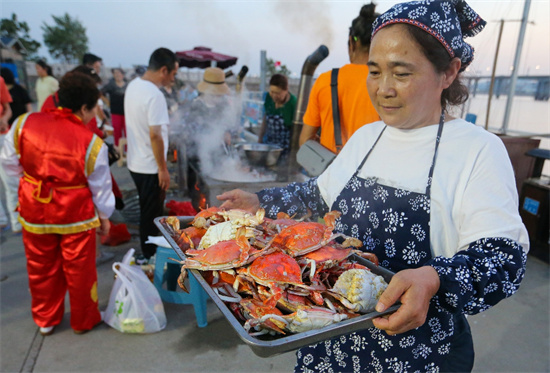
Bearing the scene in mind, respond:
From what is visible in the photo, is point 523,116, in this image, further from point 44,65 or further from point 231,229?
point 44,65

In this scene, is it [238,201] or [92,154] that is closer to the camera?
[238,201]

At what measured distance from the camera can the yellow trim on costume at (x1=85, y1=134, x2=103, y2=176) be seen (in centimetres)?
283

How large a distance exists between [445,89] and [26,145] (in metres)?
3.01

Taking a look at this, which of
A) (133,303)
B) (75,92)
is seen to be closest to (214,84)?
(75,92)

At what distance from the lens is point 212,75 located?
7289 mm

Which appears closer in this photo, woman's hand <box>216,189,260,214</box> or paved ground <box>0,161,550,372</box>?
woman's hand <box>216,189,260,214</box>

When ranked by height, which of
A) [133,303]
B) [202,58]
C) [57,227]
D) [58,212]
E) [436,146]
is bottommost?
[133,303]

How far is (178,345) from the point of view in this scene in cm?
303

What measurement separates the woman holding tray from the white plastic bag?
1.96 metres

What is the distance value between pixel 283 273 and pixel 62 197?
2.44 m

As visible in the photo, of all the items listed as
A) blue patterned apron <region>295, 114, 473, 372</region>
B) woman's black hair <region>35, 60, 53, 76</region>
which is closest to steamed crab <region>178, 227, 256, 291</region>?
blue patterned apron <region>295, 114, 473, 372</region>

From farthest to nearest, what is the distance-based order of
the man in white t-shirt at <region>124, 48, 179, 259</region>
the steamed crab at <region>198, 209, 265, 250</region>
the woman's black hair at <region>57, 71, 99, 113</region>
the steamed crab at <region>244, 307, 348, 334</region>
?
the man in white t-shirt at <region>124, 48, 179, 259</region>, the woman's black hair at <region>57, 71, 99, 113</region>, the steamed crab at <region>198, 209, 265, 250</region>, the steamed crab at <region>244, 307, 348, 334</region>

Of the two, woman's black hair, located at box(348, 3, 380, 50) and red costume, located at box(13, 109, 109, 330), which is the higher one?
woman's black hair, located at box(348, 3, 380, 50)

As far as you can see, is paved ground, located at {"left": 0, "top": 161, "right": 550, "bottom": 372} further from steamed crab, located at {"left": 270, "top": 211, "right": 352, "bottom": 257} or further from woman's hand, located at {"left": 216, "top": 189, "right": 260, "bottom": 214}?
steamed crab, located at {"left": 270, "top": 211, "right": 352, "bottom": 257}
